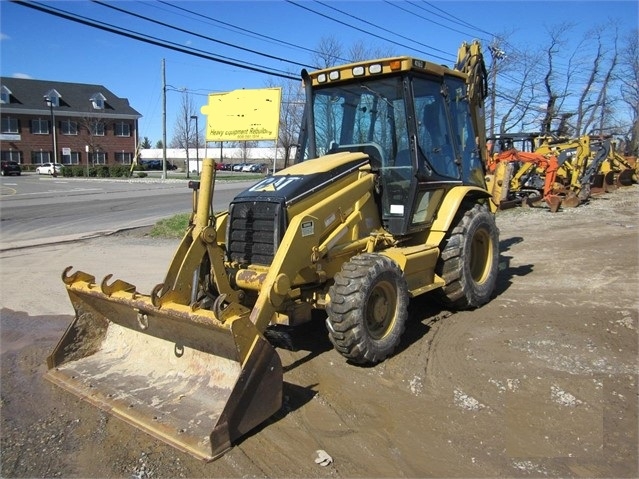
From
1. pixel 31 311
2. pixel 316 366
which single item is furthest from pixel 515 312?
pixel 31 311

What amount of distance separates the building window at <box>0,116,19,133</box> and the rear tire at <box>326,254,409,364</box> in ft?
214

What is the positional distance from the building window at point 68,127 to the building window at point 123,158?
17.4 ft

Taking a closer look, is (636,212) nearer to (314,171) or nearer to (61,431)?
(314,171)

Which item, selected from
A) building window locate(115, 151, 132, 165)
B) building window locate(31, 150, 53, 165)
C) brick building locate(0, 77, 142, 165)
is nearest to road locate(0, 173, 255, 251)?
brick building locate(0, 77, 142, 165)

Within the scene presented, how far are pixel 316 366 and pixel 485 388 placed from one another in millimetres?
1463

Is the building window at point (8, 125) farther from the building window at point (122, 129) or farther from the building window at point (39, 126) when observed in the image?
the building window at point (122, 129)

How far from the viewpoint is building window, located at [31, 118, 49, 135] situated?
6091 centimetres

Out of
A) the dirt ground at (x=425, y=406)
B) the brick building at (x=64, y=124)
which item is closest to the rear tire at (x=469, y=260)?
the dirt ground at (x=425, y=406)

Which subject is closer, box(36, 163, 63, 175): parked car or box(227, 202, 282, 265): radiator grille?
box(227, 202, 282, 265): radiator grille

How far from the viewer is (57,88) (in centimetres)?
6444

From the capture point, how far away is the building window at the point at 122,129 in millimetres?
65750

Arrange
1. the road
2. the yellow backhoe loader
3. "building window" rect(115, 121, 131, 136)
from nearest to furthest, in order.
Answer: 1. the yellow backhoe loader
2. the road
3. "building window" rect(115, 121, 131, 136)

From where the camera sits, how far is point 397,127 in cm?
563

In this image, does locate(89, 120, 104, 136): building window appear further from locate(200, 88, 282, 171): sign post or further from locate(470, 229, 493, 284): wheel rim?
locate(470, 229, 493, 284): wheel rim
